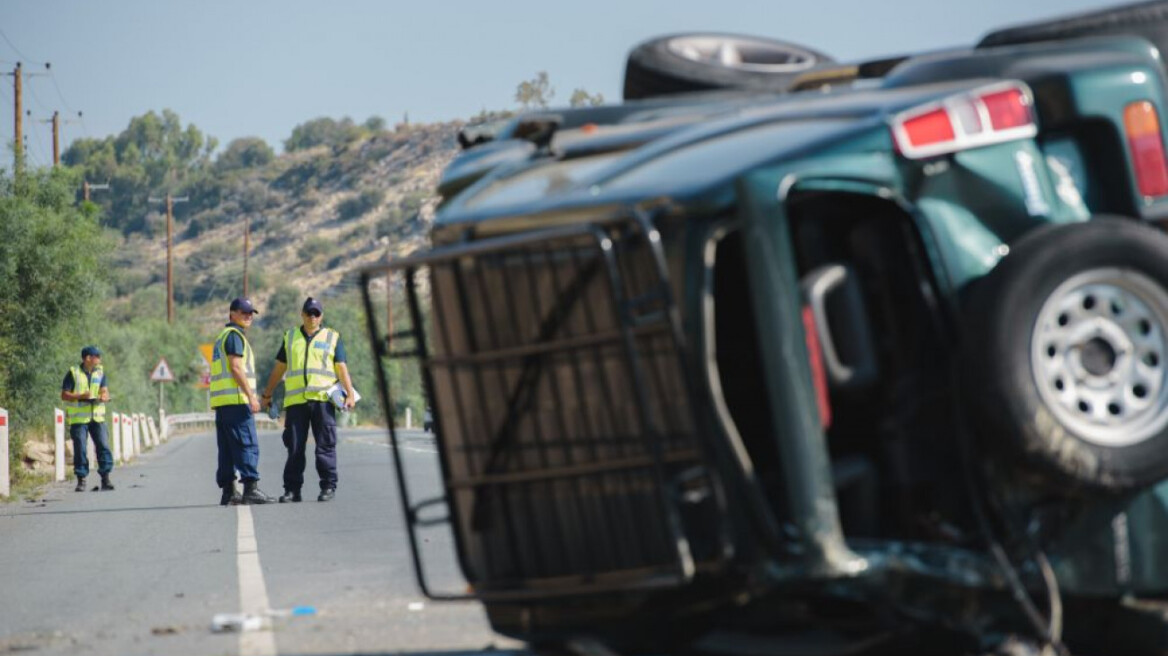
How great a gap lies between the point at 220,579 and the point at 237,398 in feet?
21.9

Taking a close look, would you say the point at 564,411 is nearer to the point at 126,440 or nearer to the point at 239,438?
the point at 239,438

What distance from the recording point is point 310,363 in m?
16.6

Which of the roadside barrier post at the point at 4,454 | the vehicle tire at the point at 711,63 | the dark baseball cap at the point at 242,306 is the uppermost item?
the dark baseball cap at the point at 242,306

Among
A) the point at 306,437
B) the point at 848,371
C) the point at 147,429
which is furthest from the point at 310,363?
the point at 147,429

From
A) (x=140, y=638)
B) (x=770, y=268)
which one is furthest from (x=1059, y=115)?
(x=140, y=638)

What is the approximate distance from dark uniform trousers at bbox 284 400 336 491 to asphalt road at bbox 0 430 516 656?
0.27 m

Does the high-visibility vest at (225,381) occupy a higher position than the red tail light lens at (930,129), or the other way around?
the high-visibility vest at (225,381)

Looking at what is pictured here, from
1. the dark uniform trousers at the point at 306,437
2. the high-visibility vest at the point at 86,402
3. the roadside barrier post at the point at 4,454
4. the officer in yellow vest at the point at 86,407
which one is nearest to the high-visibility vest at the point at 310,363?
the dark uniform trousers at the point at 306,437

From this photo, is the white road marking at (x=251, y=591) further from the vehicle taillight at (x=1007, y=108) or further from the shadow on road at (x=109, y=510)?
the vehicle taillight at (x=1007, y=108)

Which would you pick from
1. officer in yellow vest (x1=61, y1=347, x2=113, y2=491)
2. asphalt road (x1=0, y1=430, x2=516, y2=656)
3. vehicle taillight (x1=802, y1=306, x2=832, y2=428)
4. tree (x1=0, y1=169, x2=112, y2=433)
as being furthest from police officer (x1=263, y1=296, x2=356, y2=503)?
vehicle taillight (x1=802, y1=306, x2=832, y2=428)

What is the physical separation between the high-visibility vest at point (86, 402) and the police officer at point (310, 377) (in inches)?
248

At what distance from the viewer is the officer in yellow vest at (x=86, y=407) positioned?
73.8ft

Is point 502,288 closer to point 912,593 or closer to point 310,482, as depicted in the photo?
point 912,593

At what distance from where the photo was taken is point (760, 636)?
5102mm
